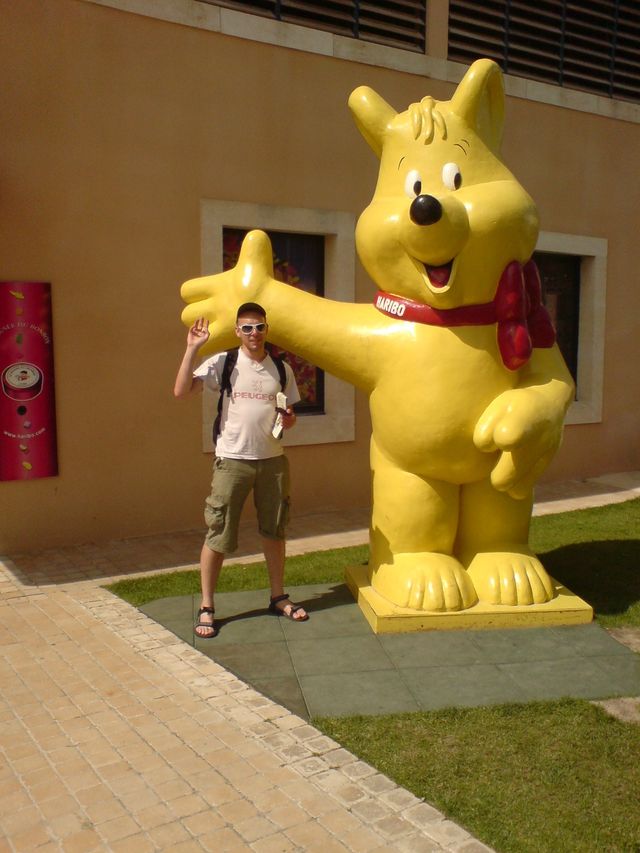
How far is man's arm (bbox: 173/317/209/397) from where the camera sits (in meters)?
4.03

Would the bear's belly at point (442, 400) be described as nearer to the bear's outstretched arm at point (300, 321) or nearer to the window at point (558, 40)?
the bear's outstretched arm at point (300, 321)

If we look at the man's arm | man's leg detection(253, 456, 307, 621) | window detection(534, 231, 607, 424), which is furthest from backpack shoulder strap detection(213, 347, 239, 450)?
window detection(534, 231, 607, 424)

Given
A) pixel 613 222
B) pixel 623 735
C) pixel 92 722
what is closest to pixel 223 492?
pixel 92 722

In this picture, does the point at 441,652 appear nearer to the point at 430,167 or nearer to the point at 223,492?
the point at 223,492

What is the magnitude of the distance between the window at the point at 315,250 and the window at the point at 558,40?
8.26 ft

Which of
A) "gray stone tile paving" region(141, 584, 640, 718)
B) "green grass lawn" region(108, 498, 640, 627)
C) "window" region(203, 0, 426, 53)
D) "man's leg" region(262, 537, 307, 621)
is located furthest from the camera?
"window" region(203, 0, 426, 53)

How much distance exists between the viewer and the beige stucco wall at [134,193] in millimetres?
5965

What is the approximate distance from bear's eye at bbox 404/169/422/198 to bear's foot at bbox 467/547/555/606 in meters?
1.95

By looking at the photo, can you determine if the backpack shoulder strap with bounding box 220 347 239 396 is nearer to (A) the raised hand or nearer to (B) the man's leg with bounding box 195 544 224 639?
(A) the raised hand

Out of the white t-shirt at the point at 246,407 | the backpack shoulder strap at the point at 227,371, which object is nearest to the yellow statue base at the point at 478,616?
the white t-shirt at the point at 246,407

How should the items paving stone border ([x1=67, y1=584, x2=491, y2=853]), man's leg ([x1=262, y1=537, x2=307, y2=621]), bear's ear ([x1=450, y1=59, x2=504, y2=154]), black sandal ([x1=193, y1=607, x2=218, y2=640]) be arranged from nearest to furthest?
paving stone border ([x1=67, y1=584, x2=491, y2=853]) < bear's ear ([x1=450, y1=59, x2=504, y2=154]) < black sandal ([x1=193, y1=607, x2=218, y2=640]) < man's leg ([x1=262, y1=537, x2=307, y2=621])

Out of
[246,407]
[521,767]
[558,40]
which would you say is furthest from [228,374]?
[558,40]

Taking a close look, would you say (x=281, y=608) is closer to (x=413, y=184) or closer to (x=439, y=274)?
(x=439, y=274)

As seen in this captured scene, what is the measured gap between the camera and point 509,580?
14.0 feet
